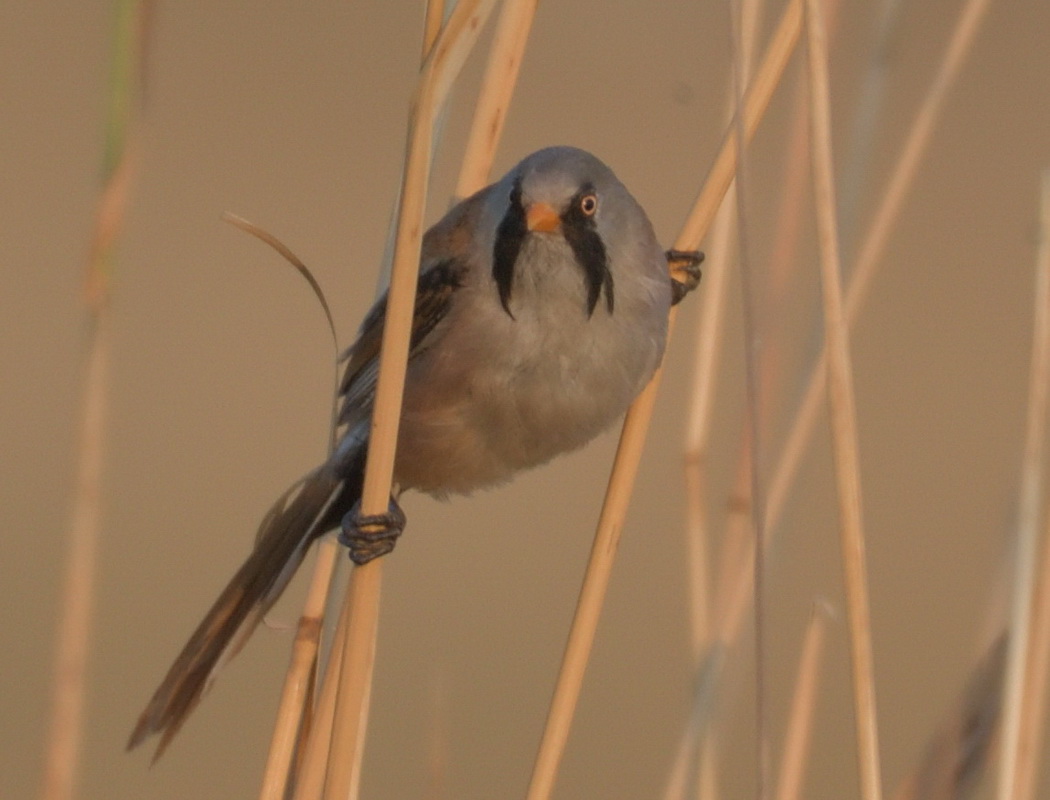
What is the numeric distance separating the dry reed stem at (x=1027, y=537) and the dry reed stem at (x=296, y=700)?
0.83m

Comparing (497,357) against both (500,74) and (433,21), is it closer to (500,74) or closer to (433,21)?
(500,74)

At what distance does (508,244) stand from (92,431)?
749 millimetres

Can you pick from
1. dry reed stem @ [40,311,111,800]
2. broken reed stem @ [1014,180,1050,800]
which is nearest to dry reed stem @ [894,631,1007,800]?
broken reed stem @ [1014,180,1050,800]

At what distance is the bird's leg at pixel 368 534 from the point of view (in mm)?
1791

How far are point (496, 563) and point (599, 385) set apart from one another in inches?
149

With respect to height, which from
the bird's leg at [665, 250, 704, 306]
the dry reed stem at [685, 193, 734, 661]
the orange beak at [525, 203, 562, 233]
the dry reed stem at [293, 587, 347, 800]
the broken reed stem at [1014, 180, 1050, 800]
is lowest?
the dry reed stem at [293, 587, 347, 800]

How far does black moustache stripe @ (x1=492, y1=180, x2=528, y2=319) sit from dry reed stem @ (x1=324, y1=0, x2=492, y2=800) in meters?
0.43

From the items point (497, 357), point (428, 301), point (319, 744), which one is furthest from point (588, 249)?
point (319, 744)

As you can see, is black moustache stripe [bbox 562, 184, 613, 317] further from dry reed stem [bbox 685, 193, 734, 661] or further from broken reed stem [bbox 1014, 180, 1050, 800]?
broken reed stem [bbox 1014, 180, 1050, 800]

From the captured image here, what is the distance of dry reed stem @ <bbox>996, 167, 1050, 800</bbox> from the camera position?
183cm

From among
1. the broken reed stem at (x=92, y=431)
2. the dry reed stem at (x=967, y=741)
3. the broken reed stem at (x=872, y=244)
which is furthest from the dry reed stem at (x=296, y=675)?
the dry reed stem at (x=967, y=741)

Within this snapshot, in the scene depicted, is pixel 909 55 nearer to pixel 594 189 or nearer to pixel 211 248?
pixel 211 248

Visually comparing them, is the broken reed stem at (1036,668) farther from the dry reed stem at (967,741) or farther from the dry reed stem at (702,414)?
the dry reed stem at (702,414)

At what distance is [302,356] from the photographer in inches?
273
